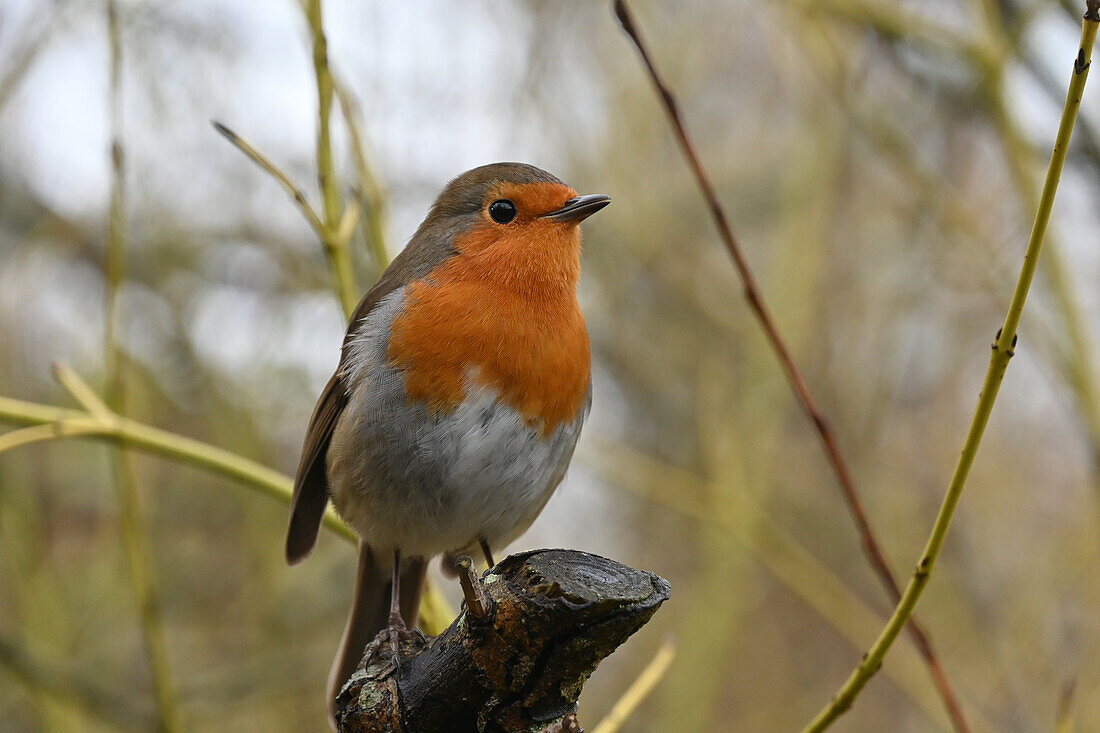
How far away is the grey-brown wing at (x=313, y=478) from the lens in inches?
109

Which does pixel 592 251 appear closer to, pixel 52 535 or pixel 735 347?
pixel 735 347

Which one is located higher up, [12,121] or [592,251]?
[592,251]

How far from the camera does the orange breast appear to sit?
237 cm

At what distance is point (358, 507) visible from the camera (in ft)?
8.50

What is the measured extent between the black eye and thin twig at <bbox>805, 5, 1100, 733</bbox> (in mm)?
1525

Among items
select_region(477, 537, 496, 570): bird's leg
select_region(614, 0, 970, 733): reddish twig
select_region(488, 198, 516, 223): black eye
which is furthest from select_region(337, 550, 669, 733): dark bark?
select_region(488, 198, 516, 223): black eye

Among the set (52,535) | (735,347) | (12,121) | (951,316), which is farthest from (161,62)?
(951,316)

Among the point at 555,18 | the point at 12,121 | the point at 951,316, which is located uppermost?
the point at 555,18

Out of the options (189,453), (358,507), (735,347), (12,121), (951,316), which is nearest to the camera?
(189,453)

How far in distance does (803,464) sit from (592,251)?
1.98 m

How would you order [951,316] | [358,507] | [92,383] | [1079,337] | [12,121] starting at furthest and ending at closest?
[951,316] → [92,383] → [12,121] → [1079,337] → [358,507]

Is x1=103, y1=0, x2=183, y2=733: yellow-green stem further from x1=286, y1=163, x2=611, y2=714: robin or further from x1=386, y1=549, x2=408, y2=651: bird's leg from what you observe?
x1=386, y1=549, x2=408, y2=651: bird's leg

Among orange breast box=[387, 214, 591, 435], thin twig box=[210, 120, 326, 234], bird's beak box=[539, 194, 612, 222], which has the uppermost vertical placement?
bird's beak box=[539, 194, 612, 222]

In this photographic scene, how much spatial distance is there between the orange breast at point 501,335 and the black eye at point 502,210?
0.14 m
